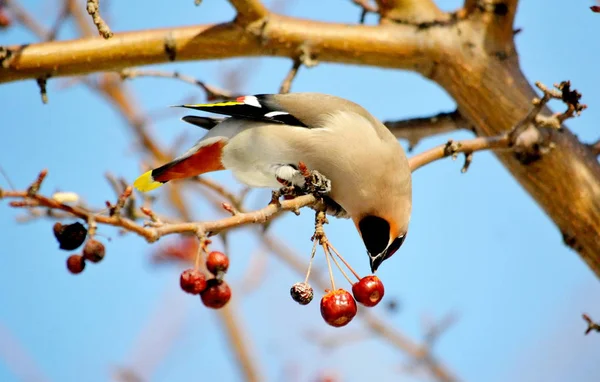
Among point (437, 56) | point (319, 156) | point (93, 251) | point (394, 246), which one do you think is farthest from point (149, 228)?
point (437, 56)

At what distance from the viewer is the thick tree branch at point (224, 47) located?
3.13m

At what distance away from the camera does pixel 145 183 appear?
3.29 m

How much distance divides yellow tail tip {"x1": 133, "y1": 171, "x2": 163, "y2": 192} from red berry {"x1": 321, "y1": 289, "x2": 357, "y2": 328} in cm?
124

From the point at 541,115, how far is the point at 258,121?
1.16 meters

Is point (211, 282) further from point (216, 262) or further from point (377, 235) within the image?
point (377, 235)

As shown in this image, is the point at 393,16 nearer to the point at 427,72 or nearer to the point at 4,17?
the point at 427,72

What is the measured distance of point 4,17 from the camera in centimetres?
438

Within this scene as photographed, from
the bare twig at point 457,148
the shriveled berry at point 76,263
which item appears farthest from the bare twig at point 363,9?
the shriveled berry at point 76,263

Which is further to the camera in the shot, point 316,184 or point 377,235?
point 377,235

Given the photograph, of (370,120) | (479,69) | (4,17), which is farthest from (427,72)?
(4,17)

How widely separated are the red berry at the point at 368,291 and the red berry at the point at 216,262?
1.51 ft

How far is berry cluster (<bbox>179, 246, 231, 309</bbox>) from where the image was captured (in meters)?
2.19

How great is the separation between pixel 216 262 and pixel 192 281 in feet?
0.28

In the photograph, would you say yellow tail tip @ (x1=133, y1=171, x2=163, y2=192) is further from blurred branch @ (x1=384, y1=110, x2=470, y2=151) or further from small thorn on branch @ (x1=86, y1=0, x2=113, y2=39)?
blurred branch @ (x1=384, y1=110, x2=470, y2=151)
